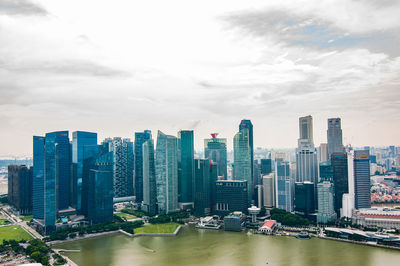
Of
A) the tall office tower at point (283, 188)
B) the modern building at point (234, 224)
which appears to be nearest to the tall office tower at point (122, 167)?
the tall office tower at point (283, 188)

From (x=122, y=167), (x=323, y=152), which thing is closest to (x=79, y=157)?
(x=122, y=167)

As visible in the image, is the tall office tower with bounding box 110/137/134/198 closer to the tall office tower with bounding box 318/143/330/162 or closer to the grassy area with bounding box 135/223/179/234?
the grassy area with bounding box 135/223/179/234

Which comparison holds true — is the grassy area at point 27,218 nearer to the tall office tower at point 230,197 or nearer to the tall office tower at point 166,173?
the tall office tower at point 166,173

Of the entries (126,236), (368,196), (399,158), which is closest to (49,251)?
(126,236)

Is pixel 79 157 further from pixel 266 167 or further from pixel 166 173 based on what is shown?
pixel 266 167

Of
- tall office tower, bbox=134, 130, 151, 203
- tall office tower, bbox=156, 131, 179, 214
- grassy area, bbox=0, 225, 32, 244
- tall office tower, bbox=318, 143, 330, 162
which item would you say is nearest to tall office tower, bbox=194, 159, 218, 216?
tall office tower, bbox=156, 131, 179, 214

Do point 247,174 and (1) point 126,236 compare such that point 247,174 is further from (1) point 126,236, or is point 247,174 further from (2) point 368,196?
(1) point 126,236

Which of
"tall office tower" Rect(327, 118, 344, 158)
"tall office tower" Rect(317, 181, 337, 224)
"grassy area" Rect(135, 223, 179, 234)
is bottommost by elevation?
"grassy area" Rect(135, 223, 179, 234)
